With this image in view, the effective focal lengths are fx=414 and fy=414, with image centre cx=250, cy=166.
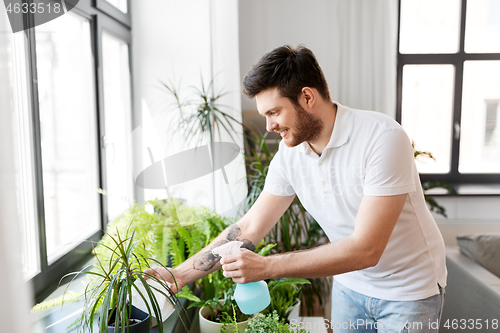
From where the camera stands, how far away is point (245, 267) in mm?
1089

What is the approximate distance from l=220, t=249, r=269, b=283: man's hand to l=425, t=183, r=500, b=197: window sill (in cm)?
257

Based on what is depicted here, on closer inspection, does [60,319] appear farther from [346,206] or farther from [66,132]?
[346,206]

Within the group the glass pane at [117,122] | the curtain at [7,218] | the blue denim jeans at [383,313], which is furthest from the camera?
the glass pane at [117,122]

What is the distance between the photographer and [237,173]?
2516 mm

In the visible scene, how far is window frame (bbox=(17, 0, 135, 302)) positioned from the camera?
1.48 meters

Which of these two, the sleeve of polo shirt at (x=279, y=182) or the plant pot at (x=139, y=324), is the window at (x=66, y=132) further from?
the sleeve of polo shirt at (x=279, y=182)

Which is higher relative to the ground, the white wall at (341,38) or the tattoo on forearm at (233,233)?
the white wall at (341,38)

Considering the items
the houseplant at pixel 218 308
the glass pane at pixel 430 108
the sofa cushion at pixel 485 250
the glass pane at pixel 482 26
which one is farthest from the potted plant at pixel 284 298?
the glass pane at pixel 482 26

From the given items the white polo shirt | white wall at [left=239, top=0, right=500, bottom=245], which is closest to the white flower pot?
the white polo shirt

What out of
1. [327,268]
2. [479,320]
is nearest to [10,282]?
[327,268]

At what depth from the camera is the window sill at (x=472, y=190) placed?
133 inches

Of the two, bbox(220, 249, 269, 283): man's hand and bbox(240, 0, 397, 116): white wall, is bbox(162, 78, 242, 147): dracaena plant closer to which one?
bbox(240, 0, 397, 116): white wall

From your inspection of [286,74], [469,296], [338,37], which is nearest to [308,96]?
[286,74]

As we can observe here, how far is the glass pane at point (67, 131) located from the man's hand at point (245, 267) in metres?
0.90
